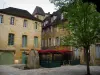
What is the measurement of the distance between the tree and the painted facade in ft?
Result: 52.1

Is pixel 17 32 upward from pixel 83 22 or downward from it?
upward

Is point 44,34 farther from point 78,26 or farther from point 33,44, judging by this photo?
point 78,26

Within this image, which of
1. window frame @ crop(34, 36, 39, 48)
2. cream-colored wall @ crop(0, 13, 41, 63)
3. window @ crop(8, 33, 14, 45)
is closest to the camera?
cream-colored wall @ crop(0, 13, 41, 63)

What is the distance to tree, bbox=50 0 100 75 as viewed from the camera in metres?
15.6

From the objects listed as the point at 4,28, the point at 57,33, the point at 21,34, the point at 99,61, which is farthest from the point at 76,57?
the point at 4,28

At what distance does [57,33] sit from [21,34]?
872cm

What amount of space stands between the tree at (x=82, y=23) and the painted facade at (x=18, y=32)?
15.9 meters

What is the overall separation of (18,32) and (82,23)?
57.8 ft

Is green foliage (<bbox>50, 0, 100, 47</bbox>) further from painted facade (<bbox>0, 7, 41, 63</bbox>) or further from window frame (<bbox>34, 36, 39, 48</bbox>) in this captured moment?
window frame (<bbox>34, 36, 39, 48</bbox>)

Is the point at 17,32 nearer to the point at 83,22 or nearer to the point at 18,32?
the point at 18,32

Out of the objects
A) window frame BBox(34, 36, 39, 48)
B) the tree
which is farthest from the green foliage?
window frame BBox(34, 36, 39, 48)

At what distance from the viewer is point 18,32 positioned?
31.3 m

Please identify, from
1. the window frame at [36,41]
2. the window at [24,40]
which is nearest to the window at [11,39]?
the window at [24,40]

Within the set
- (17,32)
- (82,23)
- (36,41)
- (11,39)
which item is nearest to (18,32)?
Result: (17,32)
